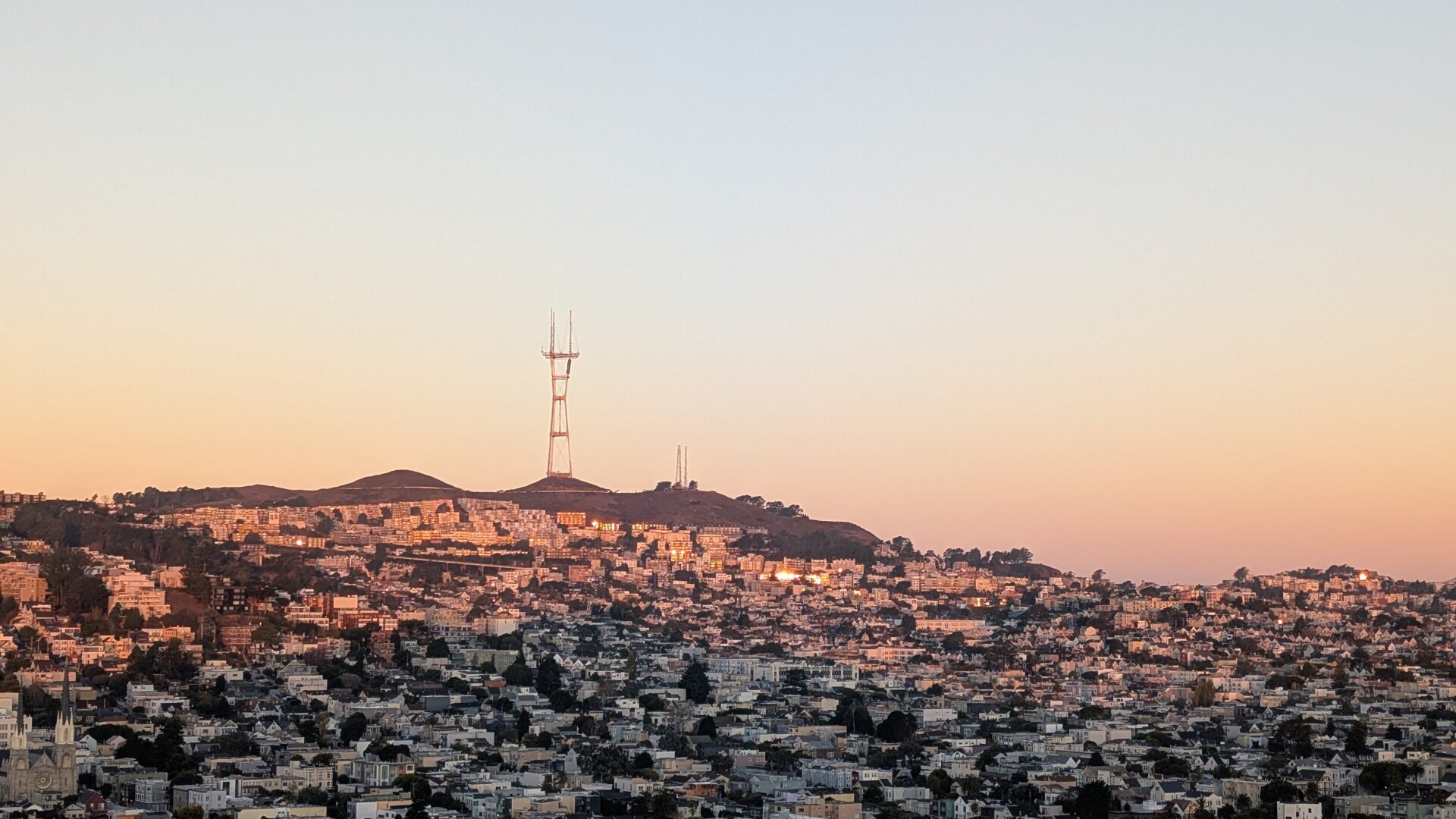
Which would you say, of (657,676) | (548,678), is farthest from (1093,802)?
(657,676)

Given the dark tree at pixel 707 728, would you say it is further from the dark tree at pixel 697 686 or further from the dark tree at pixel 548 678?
the dark tree at pixel 697 686

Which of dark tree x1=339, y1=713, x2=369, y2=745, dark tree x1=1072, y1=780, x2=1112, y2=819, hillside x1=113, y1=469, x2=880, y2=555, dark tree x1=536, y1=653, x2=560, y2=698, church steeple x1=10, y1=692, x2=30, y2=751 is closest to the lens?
dark tree x1=1072, y1=780, x2=1112, y2=819

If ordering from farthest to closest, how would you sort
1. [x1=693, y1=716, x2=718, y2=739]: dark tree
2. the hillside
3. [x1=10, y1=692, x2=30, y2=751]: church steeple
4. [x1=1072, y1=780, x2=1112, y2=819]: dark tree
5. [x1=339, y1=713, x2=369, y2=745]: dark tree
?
the hillside → [x1=693, y1=716, x2=718, y2=739]: dark tree → [x1=339, y1=713, x2=369, y2=745]: dark tree → [x1=10, y1=692, x2=30, y2=751]: church steeple → [x1=1072, y1=780, x2=1112, y2=819]: dark tree

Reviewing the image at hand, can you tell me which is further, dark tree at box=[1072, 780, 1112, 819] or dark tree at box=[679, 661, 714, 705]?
dark tree at box=[679, 661, 714, 705]

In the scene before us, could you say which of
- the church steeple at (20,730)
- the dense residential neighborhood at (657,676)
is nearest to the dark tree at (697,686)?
the dense residential neighborhood at (657,676)

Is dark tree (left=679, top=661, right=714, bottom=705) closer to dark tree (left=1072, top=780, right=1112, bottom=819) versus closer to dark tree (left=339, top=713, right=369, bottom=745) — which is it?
dark tree (left=339, top=713, right=369, bottom=745)

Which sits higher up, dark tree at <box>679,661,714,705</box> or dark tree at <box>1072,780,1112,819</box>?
dark tree at <box>679,661,714,705</box>

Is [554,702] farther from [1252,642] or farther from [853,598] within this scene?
[853,598]

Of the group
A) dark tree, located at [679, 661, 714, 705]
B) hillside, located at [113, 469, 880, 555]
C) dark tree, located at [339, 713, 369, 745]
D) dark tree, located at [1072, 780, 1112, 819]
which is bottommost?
dark tree, located at [1072, 780, 1112, 819]

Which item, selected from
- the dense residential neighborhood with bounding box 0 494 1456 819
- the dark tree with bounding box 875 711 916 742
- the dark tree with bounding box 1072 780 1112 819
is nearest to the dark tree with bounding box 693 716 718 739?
the dense residential neighborhood with bounding box 0 494 1456 819
